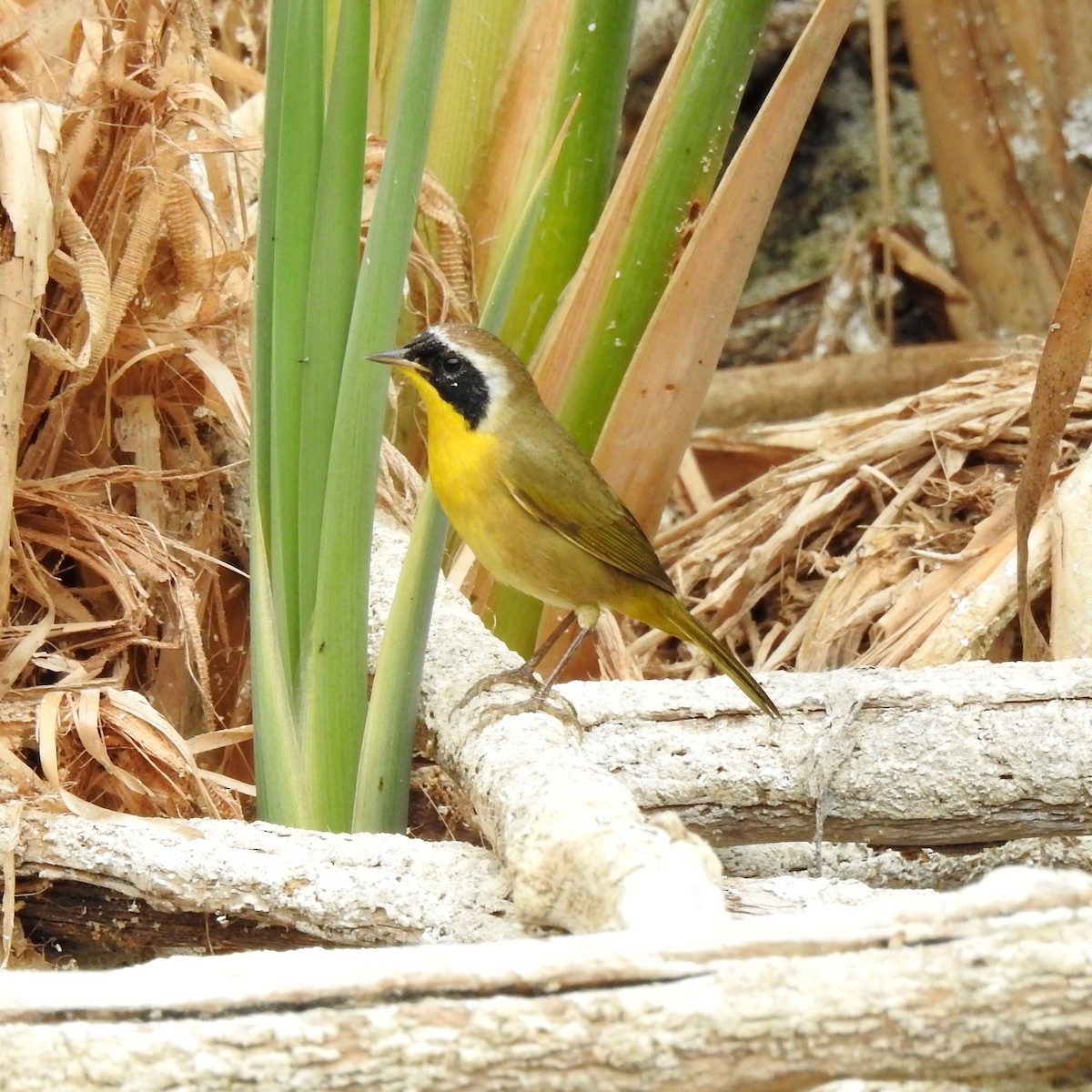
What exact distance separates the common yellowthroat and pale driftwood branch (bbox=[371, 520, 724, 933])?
1.79 ft

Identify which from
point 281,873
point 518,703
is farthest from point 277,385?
point 281,873

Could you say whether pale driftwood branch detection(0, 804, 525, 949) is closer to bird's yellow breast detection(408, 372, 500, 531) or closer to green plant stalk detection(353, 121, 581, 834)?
green plant stalk detection(353, 121, 581, 834)

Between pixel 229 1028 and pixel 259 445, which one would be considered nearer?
pixel 229 1028

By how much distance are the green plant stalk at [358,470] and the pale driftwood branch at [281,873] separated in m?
0.24

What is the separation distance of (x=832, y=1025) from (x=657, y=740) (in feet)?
3.84

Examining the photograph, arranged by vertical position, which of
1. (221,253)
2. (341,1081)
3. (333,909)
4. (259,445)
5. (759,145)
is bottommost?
(333,909)

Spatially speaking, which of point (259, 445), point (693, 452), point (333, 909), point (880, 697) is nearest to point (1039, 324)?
point (693, 452)

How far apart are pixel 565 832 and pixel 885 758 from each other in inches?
34.2

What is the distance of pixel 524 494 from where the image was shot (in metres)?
3.23

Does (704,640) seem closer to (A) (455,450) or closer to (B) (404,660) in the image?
(A) (455,450)

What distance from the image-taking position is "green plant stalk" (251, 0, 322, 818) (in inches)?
92.7

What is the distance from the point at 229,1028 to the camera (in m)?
1.38

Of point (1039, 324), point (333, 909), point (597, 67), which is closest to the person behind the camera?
point (333, 909)

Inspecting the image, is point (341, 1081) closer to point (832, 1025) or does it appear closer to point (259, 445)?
point (832, 1025)
